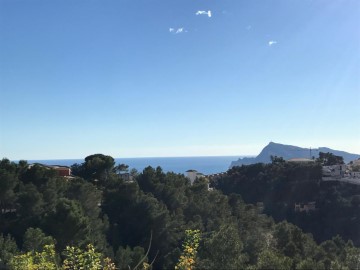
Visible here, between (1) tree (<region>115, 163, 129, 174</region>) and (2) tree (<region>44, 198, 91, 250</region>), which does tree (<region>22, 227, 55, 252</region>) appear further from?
(1) tree (<region>115, 163, 129, 174</region>)

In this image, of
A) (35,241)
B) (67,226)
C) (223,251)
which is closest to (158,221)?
(67,226)

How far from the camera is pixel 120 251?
13.9 m

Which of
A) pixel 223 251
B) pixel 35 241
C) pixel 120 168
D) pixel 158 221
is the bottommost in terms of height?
pixel 158 221

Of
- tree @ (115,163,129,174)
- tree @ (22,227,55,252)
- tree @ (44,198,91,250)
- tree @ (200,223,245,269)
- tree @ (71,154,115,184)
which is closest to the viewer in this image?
tree @ (200,223,245,269)

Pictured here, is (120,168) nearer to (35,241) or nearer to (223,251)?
(35,241)

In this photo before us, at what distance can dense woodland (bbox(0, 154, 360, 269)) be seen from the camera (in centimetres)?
936

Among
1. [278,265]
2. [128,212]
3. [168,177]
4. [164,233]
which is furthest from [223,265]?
[168,177]

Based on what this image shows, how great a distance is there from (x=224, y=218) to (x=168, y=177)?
5.20 meters

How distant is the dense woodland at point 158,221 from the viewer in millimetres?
9359

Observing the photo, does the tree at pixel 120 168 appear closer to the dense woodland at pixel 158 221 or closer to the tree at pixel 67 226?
the dense woodland at pixel 158 221

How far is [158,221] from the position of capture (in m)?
18.2

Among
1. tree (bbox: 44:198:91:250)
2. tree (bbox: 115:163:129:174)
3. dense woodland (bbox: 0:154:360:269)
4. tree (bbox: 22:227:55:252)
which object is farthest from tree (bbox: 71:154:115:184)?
tree (bbox: 22:227:55:252)

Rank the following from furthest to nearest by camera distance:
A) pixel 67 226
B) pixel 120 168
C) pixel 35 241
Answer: pixel 120 168 → pixel 67 226 → pixel 35 241

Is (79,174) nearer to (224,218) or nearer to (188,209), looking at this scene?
(188,209)
